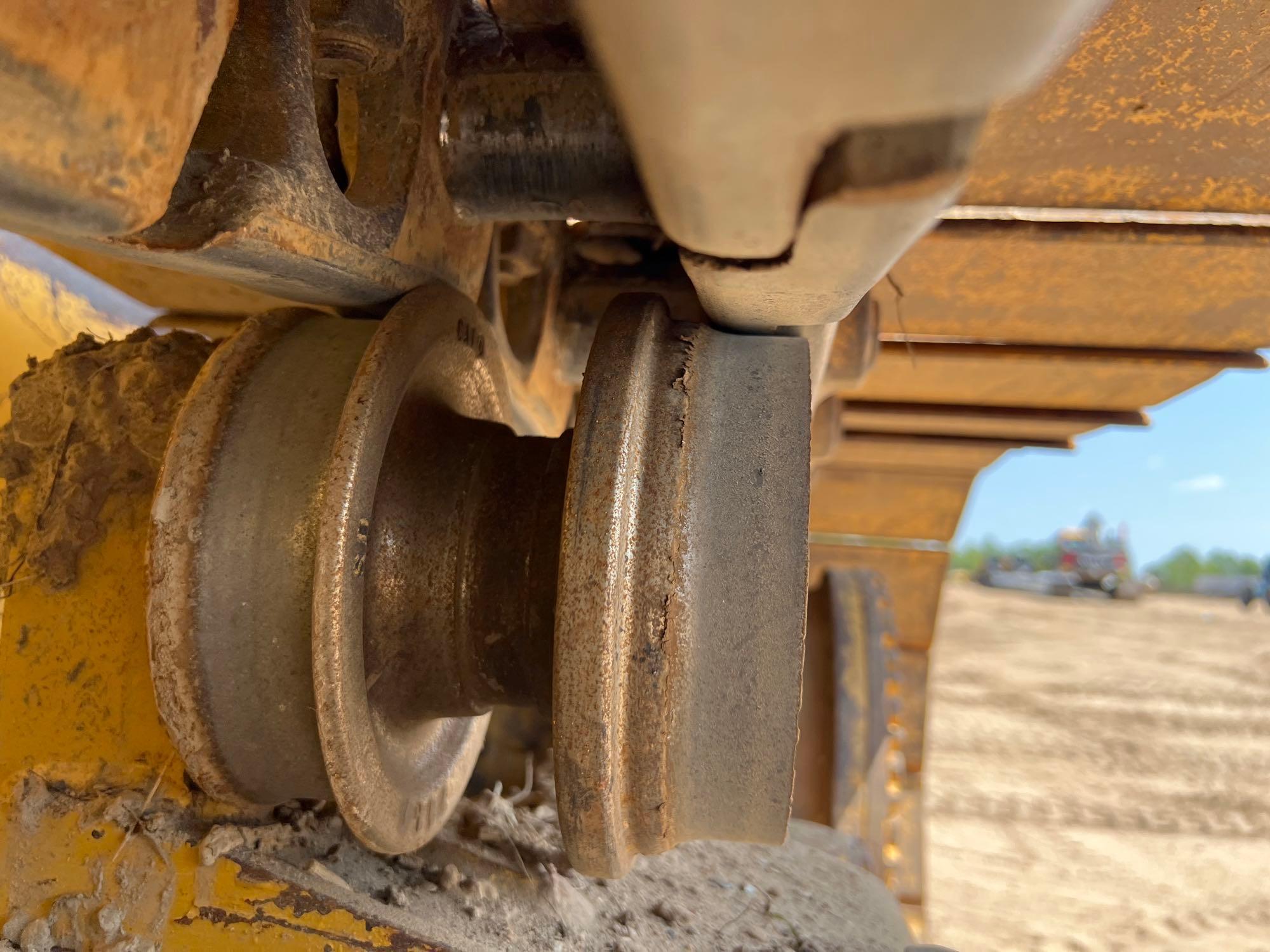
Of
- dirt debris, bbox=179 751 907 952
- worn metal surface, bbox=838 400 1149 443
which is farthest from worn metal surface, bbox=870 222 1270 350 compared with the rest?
dirt debris, bbox=179 751 907 952

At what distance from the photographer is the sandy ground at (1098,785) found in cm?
555

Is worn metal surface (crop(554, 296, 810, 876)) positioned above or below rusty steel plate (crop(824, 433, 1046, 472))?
below

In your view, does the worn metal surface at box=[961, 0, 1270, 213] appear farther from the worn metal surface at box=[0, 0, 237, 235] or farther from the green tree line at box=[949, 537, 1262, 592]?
the green tree line at box=[949, 537, 1262, 592]

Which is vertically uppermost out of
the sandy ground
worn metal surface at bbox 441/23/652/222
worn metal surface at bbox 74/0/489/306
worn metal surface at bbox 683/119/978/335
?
worn metal surface at bbox 441/23/652/222

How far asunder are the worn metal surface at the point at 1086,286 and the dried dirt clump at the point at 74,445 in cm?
113

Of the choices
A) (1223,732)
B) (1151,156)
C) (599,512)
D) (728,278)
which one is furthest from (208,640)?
(1223,732)

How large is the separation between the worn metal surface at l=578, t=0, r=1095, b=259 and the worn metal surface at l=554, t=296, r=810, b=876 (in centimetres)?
36

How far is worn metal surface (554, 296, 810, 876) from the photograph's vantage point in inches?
32.8

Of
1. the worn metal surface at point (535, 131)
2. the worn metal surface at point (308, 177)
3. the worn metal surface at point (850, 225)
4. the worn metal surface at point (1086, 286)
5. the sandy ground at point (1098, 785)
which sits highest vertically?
the worn metal surface at point (1086, 286)

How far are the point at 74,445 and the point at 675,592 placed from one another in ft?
2.28

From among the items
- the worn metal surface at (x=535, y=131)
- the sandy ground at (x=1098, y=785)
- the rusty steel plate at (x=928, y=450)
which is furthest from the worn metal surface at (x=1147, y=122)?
the sandy ground at (x=1098, y=785)

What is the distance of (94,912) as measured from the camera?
3.23 feet

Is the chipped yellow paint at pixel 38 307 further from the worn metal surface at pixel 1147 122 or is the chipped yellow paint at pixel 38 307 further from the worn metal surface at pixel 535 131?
the worn metal surface at pixel 1147 122

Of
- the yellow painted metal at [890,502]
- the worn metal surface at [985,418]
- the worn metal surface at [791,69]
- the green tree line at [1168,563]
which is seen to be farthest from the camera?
the green tree line at [1168,563]
